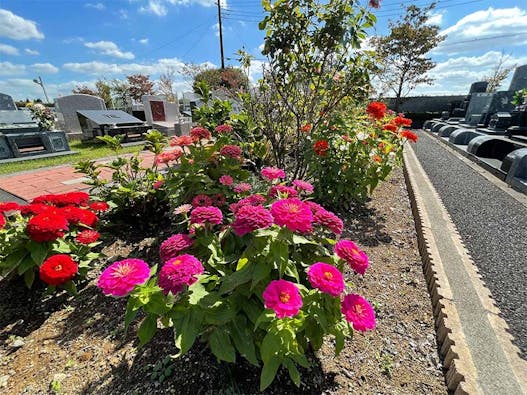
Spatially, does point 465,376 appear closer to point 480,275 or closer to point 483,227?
point 480,275

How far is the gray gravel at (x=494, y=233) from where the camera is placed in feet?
7.15

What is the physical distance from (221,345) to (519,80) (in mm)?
15783

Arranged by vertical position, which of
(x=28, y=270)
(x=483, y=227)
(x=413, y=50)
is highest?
(x=413, y=50)

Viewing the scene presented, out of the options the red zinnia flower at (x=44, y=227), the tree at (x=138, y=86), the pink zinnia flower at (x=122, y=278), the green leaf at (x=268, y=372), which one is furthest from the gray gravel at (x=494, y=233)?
the tree at (x=138, y=86)

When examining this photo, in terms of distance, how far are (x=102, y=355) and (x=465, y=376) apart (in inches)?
83.7

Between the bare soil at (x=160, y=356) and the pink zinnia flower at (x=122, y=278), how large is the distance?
28.2 inches

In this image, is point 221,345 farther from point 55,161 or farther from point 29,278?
point 55,161

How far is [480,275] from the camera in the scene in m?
2.43

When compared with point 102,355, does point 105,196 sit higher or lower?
higher

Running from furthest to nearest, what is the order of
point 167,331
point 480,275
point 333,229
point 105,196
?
point 105,196
point 480,275
point 167,331
point 333,229

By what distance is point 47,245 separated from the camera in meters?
1.89

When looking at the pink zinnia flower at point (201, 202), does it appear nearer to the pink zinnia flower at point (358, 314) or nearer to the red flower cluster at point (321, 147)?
the pink zinnia flower at point (358, 314)

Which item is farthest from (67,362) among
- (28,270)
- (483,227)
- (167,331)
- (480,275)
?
(483,227)

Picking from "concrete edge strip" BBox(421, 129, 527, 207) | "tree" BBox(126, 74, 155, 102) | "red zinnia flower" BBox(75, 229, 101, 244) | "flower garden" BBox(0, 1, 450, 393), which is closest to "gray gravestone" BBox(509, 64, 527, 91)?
"concrete edge strip" BBox(421, 129, 527, 207)
